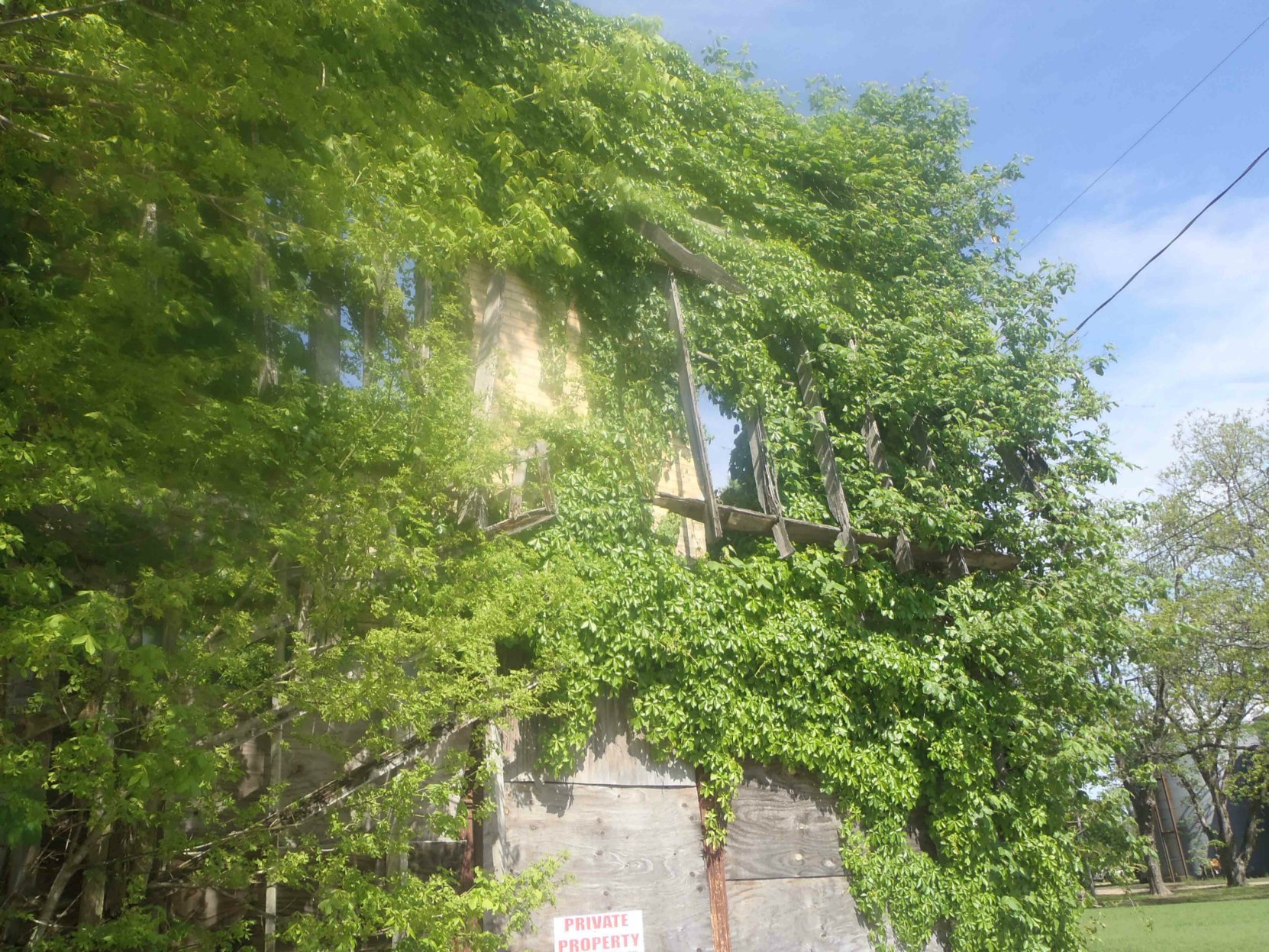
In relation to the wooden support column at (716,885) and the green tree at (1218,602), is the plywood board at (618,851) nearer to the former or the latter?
the wooden support column at (716,885)

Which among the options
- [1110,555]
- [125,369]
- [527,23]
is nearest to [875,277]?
[1110,555]

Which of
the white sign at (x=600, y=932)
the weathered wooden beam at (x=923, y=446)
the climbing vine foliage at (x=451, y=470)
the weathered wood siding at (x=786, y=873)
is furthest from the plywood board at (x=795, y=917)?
the weathered wooden beam at (x=923, y=446)

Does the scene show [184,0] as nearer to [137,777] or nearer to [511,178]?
[511,178]

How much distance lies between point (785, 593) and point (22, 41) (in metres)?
6.55

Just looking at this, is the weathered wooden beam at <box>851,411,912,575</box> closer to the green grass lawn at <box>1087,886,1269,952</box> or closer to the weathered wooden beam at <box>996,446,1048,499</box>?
the weathered wooden beam at <box>996,446,1048,499</box>

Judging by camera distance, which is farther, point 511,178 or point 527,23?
point 527,23

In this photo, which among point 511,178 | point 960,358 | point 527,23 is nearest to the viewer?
point 511,178

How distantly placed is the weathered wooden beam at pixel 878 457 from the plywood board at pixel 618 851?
344 centimetres

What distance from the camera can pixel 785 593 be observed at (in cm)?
815

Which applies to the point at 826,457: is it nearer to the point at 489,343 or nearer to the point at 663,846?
the point at 489,343

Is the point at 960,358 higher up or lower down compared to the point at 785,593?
higher up

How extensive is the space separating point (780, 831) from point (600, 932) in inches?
75.1

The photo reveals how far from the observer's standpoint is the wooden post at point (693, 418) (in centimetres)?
781

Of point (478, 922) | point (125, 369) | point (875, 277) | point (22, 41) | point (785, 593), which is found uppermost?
point (875, 277)
